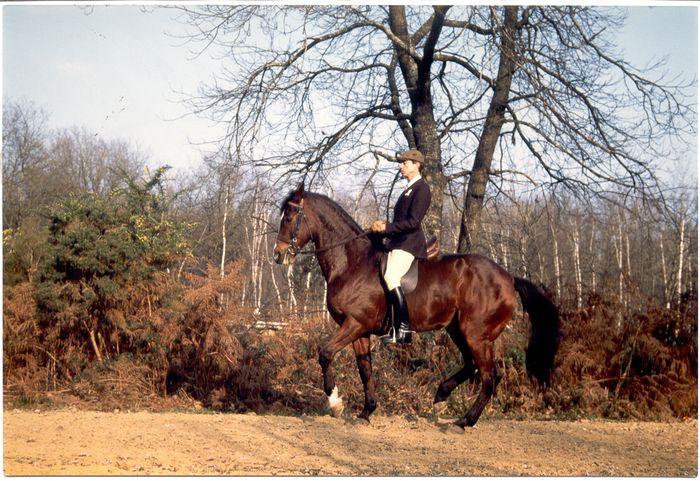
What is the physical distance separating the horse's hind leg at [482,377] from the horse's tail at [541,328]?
86 cm

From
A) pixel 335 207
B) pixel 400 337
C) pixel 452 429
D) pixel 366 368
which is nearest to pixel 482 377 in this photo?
pixel 452 429

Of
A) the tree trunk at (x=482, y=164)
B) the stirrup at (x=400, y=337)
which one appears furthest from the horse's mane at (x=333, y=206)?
the tree trunk at (x=482, y=164)

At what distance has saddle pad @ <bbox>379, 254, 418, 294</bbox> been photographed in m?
8.10

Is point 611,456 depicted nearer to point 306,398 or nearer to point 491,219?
point 306,398

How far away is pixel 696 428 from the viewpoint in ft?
32.2

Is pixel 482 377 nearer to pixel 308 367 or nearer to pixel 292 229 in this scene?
pixel 292 229

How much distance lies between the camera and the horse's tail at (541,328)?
882cm

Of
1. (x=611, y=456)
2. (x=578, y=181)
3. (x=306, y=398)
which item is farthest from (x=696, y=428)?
(x=306, y=398)

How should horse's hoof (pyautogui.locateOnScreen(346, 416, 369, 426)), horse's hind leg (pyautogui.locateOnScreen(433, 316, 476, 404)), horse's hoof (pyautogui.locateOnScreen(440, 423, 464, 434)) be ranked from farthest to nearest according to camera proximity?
horse's hind leg (pyautogui.locateOnScreen(433, 316, 476, 404)), horse's hoof (pyautogui.locateOnScreen(346, 416, 369, 426)), horse's hoof (pyautogui.locateOnScreen(440, 423, 464, 434))

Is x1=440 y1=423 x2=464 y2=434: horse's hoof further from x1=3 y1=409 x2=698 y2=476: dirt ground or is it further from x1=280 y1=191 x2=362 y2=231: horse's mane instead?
x1=280 y1=191 x2=362 y2=231: horse's mane

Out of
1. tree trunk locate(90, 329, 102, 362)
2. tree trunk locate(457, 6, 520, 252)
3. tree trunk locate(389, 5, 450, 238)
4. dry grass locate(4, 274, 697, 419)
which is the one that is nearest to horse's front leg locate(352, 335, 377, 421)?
dry grass locate(4, 274, 697, 419)

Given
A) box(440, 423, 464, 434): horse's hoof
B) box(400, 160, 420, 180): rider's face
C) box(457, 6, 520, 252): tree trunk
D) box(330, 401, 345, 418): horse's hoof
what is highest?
box(457, 6, 520, 252): tree trunk

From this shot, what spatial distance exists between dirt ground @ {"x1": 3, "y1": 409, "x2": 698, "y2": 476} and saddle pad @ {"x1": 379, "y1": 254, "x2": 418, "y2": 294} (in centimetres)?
169

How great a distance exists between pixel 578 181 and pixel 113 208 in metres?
8.21
